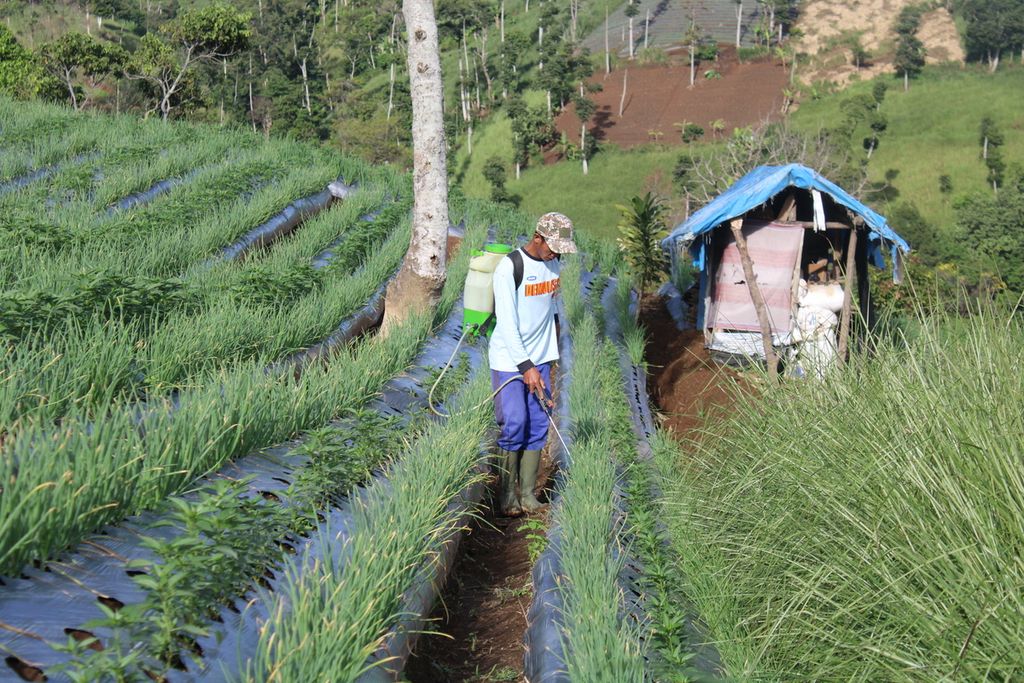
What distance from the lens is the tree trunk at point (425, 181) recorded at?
25.6 ft

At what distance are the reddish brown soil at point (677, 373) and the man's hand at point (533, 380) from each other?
2.74m

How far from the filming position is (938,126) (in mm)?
54438

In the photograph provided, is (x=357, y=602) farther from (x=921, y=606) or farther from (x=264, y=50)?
(x=264, y=50)

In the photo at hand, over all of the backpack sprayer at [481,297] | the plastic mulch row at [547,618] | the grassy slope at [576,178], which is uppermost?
the backpack sprayer at [481,297]

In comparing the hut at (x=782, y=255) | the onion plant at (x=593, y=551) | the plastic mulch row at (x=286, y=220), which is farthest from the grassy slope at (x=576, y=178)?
the onion plant at (x=593, y=551)

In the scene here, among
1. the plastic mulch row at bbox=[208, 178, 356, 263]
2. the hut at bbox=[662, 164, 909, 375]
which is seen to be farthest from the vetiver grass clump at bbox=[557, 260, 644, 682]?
the hut at bbox=[662, 164, 909, 375]

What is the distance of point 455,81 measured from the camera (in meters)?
68.2

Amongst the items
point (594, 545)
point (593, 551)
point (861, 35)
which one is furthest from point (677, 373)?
point (861, 35)

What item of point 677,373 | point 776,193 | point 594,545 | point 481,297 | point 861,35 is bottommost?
point 677,373

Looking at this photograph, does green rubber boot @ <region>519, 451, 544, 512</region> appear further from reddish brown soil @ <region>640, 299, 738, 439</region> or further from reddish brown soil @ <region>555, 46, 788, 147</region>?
reddish brown soil @ <region>555, 46, 788, 147</region>

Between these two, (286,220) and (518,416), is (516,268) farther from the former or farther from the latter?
(286,220)

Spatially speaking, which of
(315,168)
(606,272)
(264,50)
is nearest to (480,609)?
(606,272)

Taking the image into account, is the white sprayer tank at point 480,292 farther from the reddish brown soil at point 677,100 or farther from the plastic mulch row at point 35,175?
the reddish brown soil at point 677,100

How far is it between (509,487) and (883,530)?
113 inches
